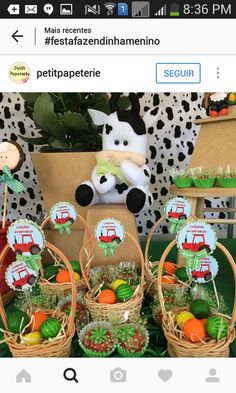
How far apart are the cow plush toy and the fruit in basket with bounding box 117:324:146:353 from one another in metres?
0.49

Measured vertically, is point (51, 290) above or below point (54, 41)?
below

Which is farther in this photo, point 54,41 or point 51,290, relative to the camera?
point 51,290

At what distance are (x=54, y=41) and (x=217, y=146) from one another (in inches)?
31.5

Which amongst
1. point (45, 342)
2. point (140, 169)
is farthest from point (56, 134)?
point (45, 342)

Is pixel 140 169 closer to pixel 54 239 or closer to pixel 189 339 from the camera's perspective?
pixel 54 239

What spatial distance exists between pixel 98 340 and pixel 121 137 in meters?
0.69

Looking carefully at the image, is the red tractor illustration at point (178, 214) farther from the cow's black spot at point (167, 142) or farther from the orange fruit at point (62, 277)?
the cow's black spot at point (167, 142)

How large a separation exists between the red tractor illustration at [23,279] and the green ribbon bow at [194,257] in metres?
0.27

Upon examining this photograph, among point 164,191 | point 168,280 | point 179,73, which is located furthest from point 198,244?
point 164,191

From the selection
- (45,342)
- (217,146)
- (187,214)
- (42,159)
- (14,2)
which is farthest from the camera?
(42,159)

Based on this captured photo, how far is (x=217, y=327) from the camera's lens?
26.4 inches

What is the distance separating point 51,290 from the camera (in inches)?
38.6
